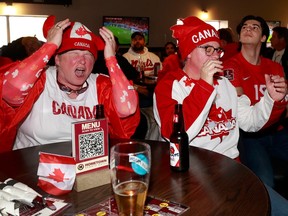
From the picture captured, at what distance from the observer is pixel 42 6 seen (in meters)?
8.42

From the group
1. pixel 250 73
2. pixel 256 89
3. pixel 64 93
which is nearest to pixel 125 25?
pixel 250 73

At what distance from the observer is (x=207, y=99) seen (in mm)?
1743

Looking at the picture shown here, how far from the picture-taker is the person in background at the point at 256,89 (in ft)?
7.73

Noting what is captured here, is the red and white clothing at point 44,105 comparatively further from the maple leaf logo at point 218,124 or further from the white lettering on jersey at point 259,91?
the white lettering on jersey at point 259,91

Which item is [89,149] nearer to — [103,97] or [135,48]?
[103,97]

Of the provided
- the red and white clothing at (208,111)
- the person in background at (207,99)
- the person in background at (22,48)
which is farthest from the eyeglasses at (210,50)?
the person in background at (22,48)

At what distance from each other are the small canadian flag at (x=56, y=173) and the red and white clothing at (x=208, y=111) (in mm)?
768

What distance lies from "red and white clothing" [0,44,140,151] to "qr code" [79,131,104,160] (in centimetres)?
73

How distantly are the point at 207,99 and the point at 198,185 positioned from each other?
681mm

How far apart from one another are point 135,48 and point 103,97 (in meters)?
4.64

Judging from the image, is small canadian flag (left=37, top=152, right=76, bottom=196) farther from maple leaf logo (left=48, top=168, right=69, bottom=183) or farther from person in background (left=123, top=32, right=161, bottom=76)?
person in background (left=123, top=32, right=161, bottom=76)

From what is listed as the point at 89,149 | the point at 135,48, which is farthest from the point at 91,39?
the point at 135,48

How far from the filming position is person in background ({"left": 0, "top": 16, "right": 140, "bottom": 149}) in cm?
177

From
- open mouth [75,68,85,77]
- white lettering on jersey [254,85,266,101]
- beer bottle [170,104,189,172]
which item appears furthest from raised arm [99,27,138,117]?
white lettering on jersey [254,85,266,101]
